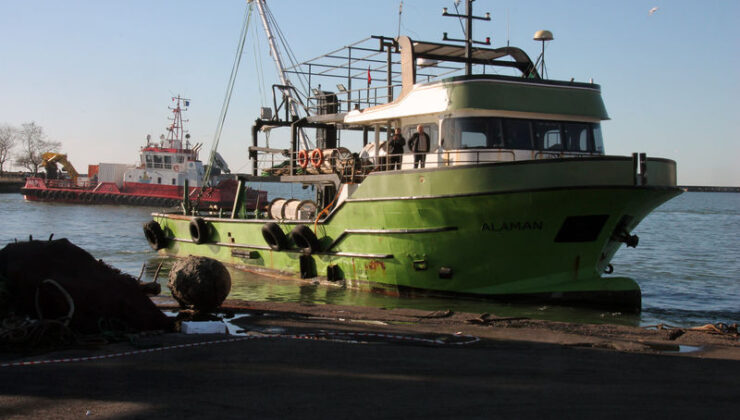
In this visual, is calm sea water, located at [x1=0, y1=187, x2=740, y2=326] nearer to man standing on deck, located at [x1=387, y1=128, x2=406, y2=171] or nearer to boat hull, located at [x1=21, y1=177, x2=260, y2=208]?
man standing on deck, located at [x1=387, y1=128, x2=406, y2=171]

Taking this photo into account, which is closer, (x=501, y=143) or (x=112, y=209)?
(x=501, y=143)

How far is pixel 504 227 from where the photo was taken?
1087 cm

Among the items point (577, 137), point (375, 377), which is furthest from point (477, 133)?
point (375, 377)

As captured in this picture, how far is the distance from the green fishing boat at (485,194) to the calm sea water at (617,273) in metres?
0.36

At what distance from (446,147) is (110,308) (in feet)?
20.8

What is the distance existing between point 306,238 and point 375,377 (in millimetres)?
8336

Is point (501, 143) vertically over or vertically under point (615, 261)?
over

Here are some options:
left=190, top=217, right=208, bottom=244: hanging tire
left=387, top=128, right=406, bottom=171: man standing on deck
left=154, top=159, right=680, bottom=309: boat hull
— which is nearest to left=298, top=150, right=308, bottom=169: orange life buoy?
left=154, top=159, right=680, bottom=309: boat hull

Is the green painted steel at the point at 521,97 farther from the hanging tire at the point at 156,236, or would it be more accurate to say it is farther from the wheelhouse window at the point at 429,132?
the hanging tire at the point at 156,236

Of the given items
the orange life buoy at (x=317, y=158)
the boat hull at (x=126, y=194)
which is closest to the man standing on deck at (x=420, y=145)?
the orange life buoy at (x=317, y=158)

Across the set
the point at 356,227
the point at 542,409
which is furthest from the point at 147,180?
the point at 542,409

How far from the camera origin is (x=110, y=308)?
7.29 metres

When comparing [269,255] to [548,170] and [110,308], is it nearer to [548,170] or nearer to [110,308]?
[548,170]

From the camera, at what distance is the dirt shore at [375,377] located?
4930 mm
